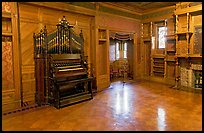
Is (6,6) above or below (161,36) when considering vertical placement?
above

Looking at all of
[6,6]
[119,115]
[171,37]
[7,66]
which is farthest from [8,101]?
[171,37]

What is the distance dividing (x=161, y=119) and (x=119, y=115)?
0.85 metres

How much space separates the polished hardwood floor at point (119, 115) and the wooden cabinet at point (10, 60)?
0.50 m

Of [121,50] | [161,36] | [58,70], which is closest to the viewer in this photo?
[58,70]

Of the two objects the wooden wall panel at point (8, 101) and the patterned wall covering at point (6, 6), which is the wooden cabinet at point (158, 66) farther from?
the patterned wall covering at point (6, 6)

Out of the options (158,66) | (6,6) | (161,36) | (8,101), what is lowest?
(8,101)

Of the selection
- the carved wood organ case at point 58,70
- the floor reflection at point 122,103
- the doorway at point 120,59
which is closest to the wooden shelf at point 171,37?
the doorway at point 120,59

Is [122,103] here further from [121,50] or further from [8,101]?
[121,50]

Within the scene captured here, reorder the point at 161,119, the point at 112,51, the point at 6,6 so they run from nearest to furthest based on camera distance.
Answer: the point at 161,119 → the point at 6,6 → the point at 112,51

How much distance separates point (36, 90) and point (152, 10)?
562cm

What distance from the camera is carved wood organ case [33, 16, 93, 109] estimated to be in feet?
14.2

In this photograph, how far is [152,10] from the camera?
7.29 m

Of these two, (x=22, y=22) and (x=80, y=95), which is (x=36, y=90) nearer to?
(x=80, y=95)

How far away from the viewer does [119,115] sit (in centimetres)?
367
